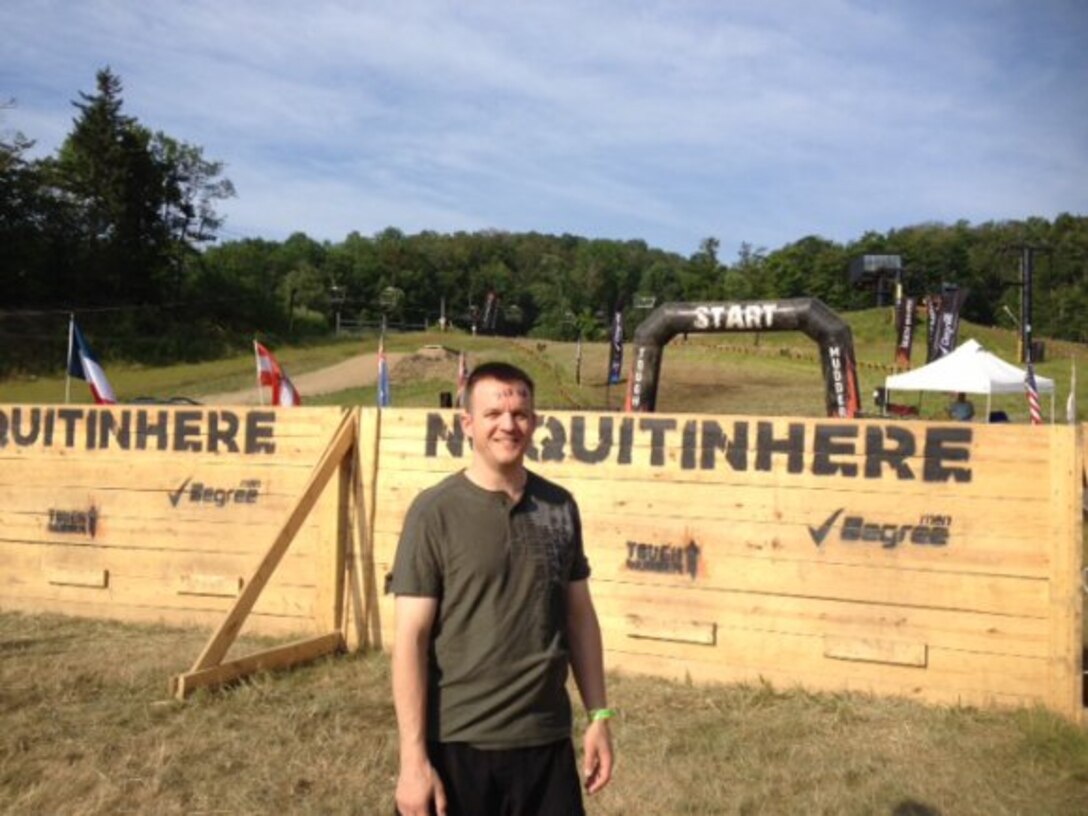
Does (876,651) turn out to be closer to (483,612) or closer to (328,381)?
(483,612)

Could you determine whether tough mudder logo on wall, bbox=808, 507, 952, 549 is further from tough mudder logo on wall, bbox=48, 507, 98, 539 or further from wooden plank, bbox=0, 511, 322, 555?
tough mudder logo on wall, bbox=48, 507, 98, 539

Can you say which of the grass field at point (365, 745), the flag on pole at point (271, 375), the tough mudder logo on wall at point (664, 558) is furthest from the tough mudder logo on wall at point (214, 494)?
the flag on pole at point (271, 375)

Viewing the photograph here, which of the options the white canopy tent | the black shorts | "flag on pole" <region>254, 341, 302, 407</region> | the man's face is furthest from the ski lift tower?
the black shorts

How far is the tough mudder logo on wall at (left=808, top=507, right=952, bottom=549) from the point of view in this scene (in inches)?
220

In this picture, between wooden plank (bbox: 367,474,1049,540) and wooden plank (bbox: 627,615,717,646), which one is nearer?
wooden plank (bbox: 367,474,1049,540)

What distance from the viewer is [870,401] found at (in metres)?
31.1

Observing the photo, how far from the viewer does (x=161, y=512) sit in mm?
7410

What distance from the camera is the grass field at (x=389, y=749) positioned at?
13.6 feet

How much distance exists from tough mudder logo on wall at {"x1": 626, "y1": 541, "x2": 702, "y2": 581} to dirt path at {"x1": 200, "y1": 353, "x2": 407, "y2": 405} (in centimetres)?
2464

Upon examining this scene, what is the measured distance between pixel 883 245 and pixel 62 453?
359ft

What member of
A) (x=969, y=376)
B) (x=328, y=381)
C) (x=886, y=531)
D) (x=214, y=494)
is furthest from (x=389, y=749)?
(x=328, y=381)

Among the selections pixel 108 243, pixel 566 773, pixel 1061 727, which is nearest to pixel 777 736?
pixel 1061 727

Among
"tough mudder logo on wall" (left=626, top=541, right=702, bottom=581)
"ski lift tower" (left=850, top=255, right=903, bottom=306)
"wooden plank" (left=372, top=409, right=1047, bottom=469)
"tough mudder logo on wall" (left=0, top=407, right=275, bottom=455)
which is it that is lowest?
"tough mudder logo on wall" (left=626, top=541, right=702, bottom=581)

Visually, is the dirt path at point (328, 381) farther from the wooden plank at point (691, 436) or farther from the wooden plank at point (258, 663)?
the wooden plank at point (258, 663)
